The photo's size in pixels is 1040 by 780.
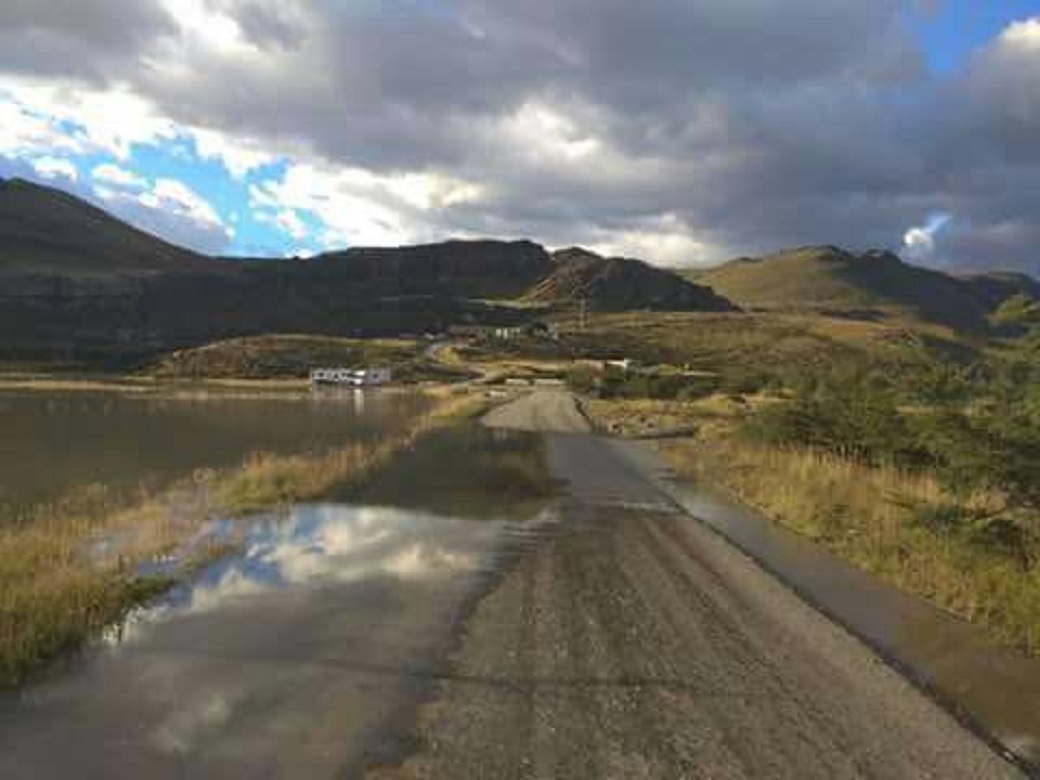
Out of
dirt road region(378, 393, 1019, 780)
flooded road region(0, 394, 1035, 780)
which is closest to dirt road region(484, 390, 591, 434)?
flooded road region(0, 394, 1035, 780)

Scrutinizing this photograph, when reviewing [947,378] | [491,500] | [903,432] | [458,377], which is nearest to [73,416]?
[491,500]

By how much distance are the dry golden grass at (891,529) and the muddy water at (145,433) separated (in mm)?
16555

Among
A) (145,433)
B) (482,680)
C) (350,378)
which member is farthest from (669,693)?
(350,378)

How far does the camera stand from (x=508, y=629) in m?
10.2

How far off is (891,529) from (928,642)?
604 cm

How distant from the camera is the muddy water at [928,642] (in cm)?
819

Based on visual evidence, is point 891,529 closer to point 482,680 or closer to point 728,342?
point 482,680

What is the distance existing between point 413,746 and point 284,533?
10020 millimetres

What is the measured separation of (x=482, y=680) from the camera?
27.6 feet

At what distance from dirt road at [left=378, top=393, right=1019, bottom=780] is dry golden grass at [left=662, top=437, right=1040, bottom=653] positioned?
2.27m

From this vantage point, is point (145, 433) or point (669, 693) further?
point (145, 433)

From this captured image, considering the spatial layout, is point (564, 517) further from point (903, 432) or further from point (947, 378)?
point (903, 432)

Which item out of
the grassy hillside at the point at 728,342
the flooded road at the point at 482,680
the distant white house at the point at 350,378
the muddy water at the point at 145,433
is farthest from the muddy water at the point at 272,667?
the grassy hillside at the point at 728,342

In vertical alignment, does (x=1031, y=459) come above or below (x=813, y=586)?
above
